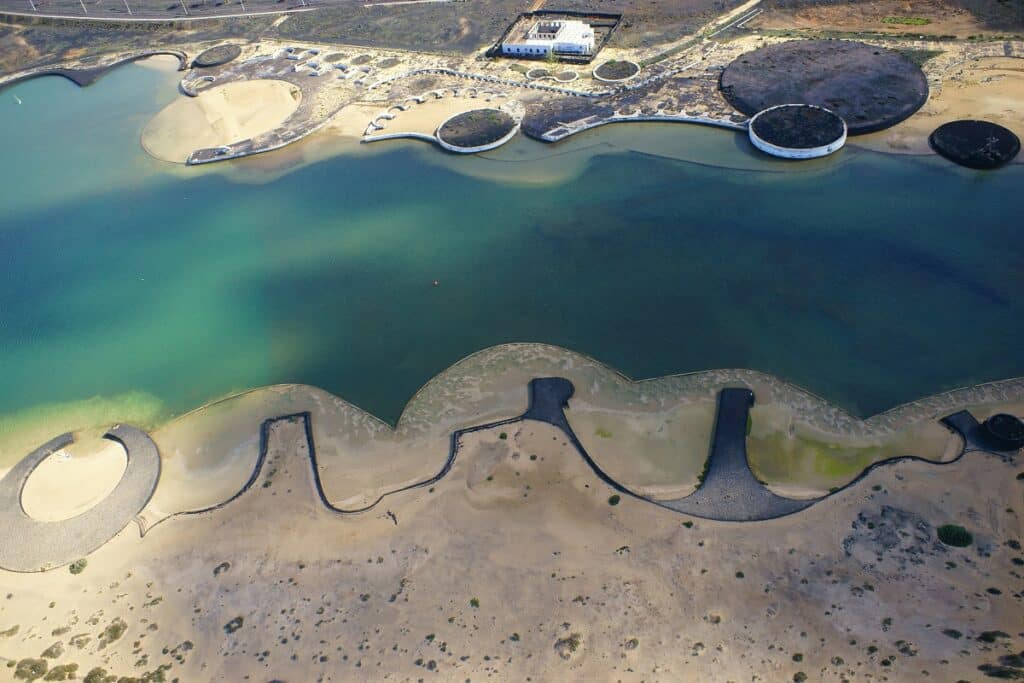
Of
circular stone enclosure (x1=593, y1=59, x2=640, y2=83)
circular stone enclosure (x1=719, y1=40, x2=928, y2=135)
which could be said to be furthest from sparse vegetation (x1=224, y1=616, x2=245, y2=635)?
circular stone enclosure (x1=593, y1=59, x2=640, y2=83)

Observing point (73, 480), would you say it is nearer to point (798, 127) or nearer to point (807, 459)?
point (807, 459)

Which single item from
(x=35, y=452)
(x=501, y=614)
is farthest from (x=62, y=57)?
(x=501, y=614)

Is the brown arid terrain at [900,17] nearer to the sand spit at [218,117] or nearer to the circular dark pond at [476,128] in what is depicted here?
the circular dark pond at [476,128]

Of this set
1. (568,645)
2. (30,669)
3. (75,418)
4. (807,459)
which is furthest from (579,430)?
(75,418)

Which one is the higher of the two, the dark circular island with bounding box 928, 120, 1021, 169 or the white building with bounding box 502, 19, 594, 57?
the white building with bounding box 502, 19, 594, 57

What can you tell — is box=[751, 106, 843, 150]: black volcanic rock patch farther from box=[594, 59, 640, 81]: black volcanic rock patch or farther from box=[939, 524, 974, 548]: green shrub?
box=[939, 524, 974, 548]: green shrub
